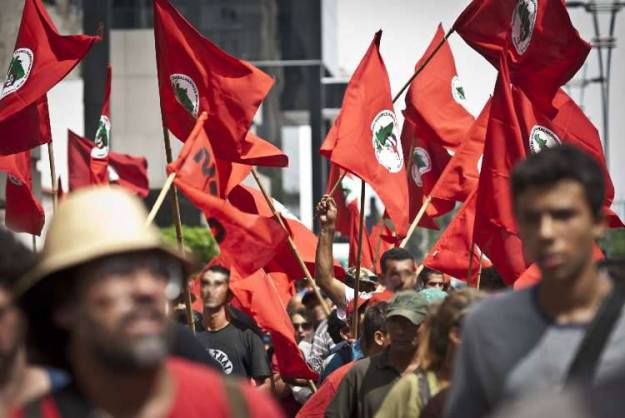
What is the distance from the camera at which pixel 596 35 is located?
108ft

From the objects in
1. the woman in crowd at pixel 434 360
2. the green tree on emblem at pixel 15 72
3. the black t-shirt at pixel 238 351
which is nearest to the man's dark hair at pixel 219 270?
the black t-shirt at pixel 238 351

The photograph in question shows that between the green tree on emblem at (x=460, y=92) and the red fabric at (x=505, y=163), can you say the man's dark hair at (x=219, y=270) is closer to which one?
the red fabric at (x=505, y=163)

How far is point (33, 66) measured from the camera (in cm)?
1209

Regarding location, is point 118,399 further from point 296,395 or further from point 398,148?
point 398,148

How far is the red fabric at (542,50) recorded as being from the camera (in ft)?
37.2

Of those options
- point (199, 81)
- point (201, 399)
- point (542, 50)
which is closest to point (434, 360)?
point (201, 399)

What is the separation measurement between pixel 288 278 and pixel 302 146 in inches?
1815

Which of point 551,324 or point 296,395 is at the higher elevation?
point 551,324

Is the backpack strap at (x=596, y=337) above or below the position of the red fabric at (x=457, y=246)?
above

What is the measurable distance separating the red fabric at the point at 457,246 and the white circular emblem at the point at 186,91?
1.99 metres

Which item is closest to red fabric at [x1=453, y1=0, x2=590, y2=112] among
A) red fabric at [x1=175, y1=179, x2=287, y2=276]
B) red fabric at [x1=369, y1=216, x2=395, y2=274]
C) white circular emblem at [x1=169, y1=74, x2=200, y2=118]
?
white circular emblem at [x1=169, y1=74, x2=200, y2=118]

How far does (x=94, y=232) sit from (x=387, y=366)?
12.1 feet

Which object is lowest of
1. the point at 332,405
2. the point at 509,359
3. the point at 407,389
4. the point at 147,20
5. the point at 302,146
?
the point at 302,146

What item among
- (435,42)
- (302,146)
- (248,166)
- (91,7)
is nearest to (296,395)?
(248,166)
